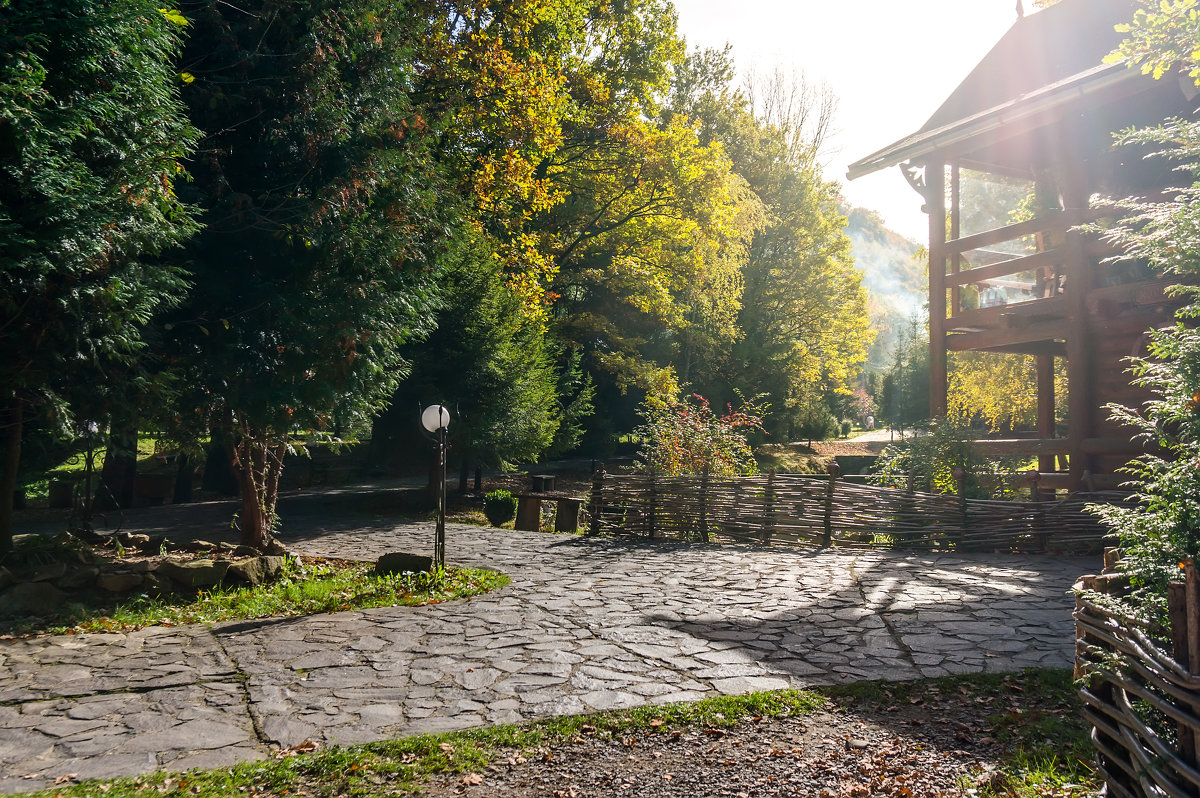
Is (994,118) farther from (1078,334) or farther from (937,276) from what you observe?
(1078,334)

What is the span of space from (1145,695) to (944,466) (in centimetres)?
1039

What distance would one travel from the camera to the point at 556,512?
1520cm

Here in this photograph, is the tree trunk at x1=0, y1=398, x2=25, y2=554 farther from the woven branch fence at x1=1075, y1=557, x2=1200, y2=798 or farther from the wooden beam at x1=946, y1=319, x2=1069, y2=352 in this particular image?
the wooden beam at x1=946, y1=319, x2=1069, y2=352

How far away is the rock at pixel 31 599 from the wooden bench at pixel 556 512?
325 inches

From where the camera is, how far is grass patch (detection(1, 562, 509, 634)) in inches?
285

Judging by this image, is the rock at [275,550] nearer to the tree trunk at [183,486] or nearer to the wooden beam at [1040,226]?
the tree trunk at [183,486]

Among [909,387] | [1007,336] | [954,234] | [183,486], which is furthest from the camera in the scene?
[909,387]

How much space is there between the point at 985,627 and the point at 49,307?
8.31m

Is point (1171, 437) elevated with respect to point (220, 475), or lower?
elevated

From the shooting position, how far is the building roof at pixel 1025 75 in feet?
39.5

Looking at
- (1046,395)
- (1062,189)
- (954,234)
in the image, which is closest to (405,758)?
(1062,189)

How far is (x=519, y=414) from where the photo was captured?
688 inches

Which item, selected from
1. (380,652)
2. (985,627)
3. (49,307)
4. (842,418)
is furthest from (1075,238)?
(842,418)

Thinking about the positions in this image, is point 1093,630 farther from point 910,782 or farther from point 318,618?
point 318,618
